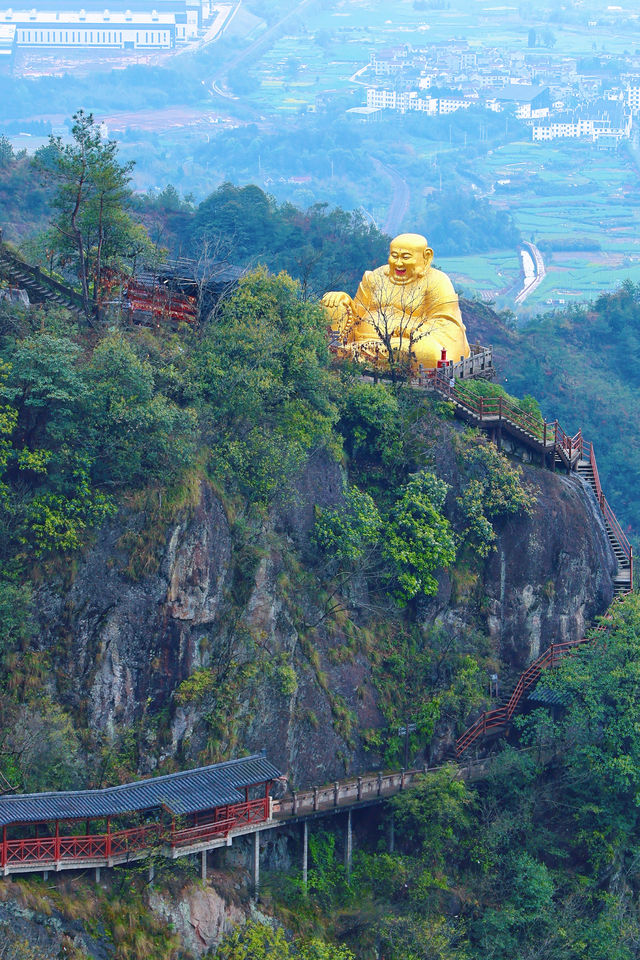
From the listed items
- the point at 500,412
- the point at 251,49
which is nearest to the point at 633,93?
the point at 251,49

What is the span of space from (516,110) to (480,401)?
129438 millimetres

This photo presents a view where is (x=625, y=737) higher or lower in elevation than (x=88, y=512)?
lower

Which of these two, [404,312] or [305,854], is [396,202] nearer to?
[404,312]

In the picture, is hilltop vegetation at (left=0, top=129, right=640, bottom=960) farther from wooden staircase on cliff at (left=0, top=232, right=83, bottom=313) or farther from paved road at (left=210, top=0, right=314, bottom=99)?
paved road at (left=210, top=0, right=314, bottom=99)

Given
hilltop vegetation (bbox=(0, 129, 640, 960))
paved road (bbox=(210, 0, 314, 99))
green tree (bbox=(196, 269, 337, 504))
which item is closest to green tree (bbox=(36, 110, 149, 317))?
hilltop vegetation (bbox=(0, 129, 640, 960))

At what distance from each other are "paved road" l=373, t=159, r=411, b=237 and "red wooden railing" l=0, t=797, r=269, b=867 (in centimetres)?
10267

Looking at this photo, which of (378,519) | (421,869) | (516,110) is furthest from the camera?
(516,110)

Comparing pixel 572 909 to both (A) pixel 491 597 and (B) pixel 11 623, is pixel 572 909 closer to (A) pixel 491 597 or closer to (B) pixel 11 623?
(A) pixel 491 597

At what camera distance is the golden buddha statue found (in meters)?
41.2

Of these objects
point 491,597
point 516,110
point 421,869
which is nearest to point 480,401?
point 491,597

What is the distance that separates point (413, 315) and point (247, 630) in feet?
37.6

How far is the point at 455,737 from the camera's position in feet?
123

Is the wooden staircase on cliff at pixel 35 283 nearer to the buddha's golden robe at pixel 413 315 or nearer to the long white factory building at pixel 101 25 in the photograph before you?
the buddha's golden robe at pixel 413 315

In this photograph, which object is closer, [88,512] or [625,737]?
[88,512]
